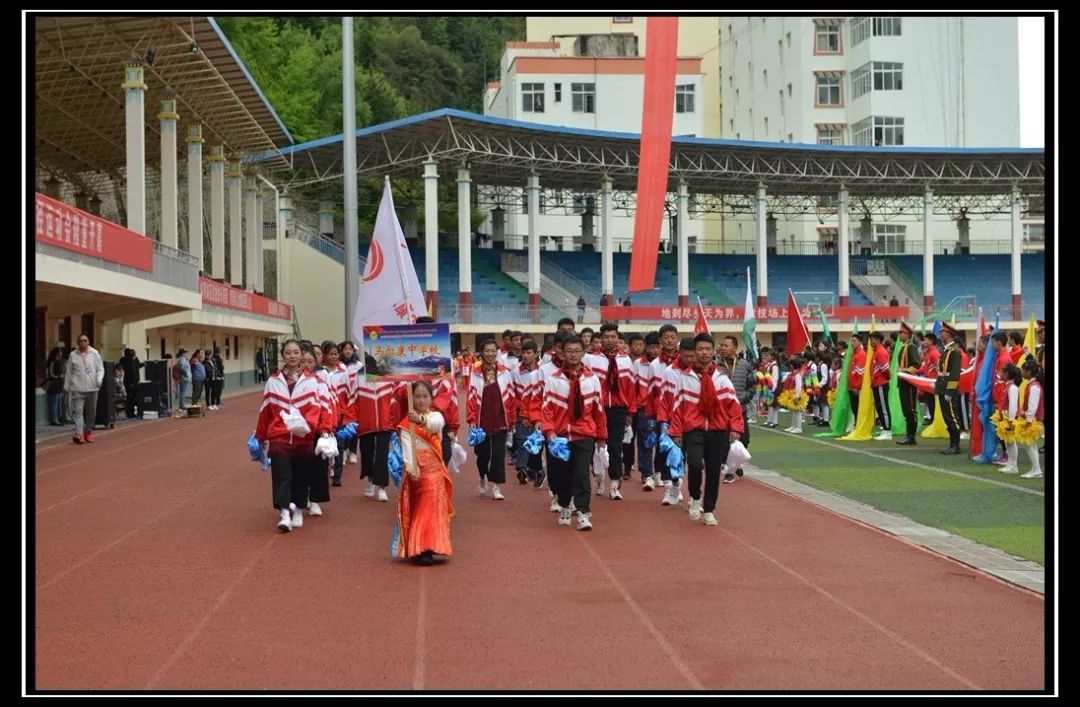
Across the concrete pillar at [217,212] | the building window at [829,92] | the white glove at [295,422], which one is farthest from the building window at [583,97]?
the white glove at [295,422]

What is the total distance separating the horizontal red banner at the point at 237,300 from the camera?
112 ft

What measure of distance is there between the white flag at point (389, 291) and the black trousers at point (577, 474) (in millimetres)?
2621

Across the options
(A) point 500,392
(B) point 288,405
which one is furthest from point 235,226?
(B) point 288,405

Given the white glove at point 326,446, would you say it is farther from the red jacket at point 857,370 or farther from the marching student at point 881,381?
the red jacket at point 857,370

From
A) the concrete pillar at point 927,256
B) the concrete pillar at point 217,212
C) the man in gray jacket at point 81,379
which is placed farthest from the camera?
the concrete pillar at point 927,256

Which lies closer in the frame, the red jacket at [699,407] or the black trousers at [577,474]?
the black trousers at [577,474]

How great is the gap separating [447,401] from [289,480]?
174 centimetres

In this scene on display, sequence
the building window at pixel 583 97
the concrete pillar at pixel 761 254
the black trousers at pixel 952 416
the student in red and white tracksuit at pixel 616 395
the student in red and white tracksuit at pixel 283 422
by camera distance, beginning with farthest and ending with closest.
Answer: the building window at pixel 583 97 → the concrete pillar at pixel 761 254 → the black trousers at pixel 952 416 → the student in red and white tracksuit at pixel 616 395 → the student in red and white tracksuit at pixel 283 422

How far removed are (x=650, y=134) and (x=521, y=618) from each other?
39.8ft

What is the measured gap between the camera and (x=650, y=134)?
1830 cm

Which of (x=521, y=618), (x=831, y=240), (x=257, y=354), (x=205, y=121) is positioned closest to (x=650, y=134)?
(x=521, y=618)

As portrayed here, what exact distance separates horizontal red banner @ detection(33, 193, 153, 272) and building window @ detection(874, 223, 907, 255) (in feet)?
167

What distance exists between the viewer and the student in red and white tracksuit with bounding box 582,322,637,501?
13.0 m
